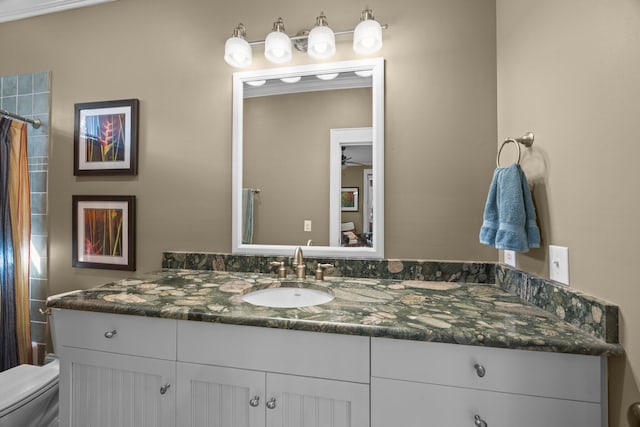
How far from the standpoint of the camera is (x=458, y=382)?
2.77ft

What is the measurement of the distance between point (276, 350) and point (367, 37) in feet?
4.48

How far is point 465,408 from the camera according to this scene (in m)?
0.83

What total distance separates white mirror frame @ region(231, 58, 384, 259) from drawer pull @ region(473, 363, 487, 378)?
0.71 meters

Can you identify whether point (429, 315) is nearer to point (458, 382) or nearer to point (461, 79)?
point (458, 382)

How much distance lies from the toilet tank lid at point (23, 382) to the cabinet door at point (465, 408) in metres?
1.48

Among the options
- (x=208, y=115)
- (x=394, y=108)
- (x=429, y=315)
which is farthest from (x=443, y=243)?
(x=208, y=115)

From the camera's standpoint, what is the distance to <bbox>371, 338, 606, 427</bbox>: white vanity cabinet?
0.78m

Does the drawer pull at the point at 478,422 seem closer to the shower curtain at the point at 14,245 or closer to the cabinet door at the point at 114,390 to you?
the cabinet door at the point at 114,390

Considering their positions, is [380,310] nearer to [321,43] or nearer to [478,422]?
[478,422]

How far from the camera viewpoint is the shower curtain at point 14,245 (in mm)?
1717

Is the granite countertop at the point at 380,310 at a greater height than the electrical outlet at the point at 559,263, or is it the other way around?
the electrical outlet at the point at 559,263

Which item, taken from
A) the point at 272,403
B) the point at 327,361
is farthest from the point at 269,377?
the point at 327,361

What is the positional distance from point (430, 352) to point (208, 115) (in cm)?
155

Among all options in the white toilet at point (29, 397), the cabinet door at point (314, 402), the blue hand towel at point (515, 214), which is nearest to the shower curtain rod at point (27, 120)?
the white toilet at point (29, 397)
